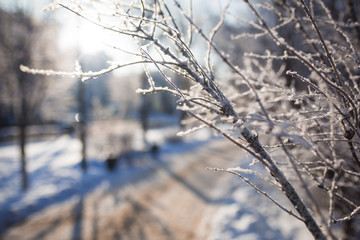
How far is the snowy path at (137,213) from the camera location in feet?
18.9

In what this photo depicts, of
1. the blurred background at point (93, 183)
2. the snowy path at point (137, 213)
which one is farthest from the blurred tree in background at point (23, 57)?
the snowy path at point (137, 213)

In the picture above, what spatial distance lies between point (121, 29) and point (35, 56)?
9056 mm

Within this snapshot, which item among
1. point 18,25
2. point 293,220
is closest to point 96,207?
point 293,220

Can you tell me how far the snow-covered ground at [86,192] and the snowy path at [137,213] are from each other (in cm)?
43

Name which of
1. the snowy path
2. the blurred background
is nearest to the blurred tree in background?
the blurred background

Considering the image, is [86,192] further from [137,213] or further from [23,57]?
[23,57]

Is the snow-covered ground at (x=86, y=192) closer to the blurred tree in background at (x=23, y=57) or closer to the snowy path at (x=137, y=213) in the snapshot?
the snowy path at (x=137, y=213)

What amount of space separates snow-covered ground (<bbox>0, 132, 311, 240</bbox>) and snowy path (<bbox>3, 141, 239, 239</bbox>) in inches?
16.8

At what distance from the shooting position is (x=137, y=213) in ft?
22.4

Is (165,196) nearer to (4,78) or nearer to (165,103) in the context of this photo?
(4,78)

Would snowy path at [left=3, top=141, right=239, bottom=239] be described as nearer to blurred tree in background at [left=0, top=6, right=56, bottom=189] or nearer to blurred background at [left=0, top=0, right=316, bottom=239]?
blurred background at [left=0, top=0, right=316, bottom=239]

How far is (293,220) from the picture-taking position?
5.30 metres

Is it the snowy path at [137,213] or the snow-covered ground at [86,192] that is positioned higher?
the snow-covered ground at [86,192]

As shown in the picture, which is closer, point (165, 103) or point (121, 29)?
→ point (121, 29)
